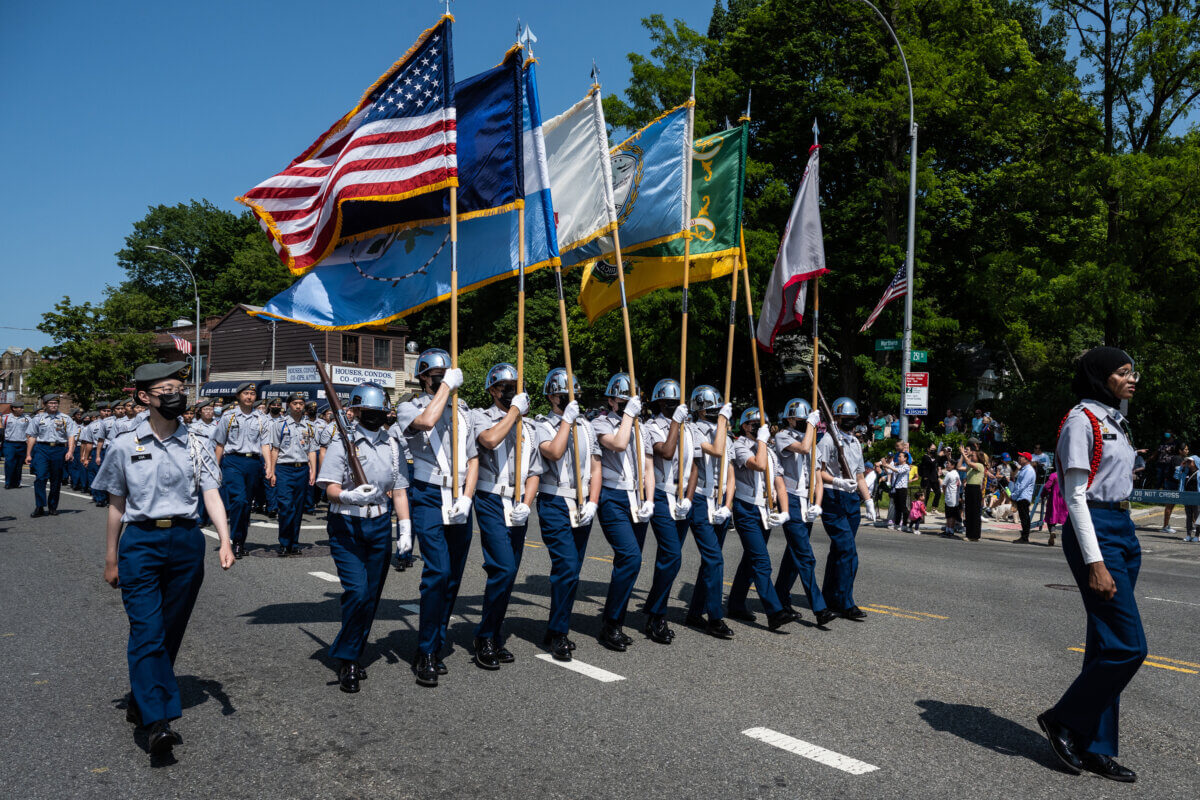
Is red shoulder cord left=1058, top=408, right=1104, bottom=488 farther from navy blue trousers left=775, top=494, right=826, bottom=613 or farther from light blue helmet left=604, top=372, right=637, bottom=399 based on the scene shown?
light blue helmet left=604, top=372, right=637, bottom=399

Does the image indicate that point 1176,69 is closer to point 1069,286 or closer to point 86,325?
point 1069,286

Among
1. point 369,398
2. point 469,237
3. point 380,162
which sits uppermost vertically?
point 380,162

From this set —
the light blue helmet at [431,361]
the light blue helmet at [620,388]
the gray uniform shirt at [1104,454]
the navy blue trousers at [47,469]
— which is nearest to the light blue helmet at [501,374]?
the light blue helmet at [431,361]

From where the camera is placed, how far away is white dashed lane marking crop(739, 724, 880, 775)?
14.7 feet

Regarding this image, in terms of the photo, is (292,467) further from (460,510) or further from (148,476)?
(148,476)

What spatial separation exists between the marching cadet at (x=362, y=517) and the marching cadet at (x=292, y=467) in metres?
5.97

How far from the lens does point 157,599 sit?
4.78 m

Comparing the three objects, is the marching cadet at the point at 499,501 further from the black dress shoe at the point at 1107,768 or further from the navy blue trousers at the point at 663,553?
the black dress shoe at the point at 1107,768

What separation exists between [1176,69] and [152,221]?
256 feet

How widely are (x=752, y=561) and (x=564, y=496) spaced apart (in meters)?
1.90

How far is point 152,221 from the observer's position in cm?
7925

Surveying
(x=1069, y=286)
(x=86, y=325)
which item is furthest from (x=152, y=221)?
(x=1069, y=286)

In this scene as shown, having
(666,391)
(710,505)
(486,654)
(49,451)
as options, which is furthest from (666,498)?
(49,451)

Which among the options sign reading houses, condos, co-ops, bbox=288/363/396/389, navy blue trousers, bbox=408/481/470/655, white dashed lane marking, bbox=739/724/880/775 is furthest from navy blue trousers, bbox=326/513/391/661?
sign reading houses, condos, co-ops, bbox=288/363/396/389
